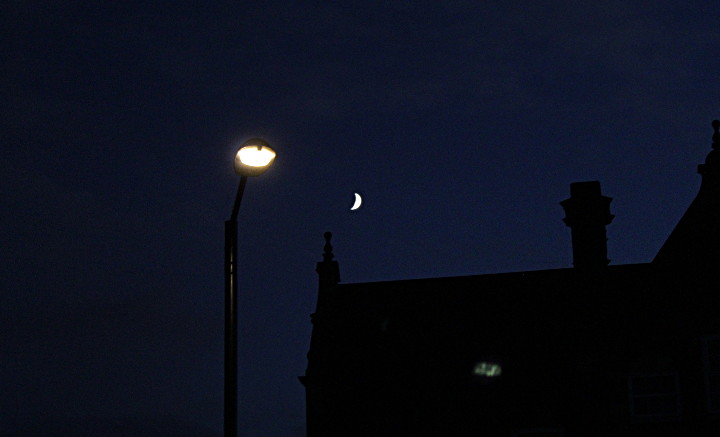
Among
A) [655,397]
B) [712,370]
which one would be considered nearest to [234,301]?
[712,370]

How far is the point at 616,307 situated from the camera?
29797mm

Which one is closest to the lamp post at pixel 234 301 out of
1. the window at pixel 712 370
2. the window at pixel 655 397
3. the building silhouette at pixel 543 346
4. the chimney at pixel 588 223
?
the building silhouette at pixel 543 346

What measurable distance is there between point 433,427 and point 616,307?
6.65 metres

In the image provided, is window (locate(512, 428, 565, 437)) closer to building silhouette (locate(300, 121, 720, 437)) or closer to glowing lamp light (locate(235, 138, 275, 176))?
building silhouette (locate(300, 121, 720, 437))

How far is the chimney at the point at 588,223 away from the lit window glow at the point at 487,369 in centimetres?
398

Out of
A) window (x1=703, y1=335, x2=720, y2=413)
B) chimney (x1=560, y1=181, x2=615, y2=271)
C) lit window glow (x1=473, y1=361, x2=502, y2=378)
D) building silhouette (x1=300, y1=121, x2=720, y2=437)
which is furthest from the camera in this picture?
lit window glow (x1=473, y1=361, x2=502, y2=378)

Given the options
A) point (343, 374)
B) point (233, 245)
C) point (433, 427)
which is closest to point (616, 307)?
point (433, 427)

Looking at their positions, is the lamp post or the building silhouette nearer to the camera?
the lamp post

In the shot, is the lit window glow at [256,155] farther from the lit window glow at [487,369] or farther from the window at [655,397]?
the lit window glow at [487,369]

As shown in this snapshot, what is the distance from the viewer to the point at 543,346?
3022cm

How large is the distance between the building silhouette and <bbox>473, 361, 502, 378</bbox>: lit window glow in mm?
41

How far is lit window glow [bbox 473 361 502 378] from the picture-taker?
2997 centimetres

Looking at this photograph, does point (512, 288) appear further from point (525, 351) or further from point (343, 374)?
point (343, 374)

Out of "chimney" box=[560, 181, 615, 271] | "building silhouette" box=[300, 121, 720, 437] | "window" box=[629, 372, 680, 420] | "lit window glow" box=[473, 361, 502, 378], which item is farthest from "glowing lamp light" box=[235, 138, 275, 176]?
"chimney" box=[560, 181, 615, 271]
